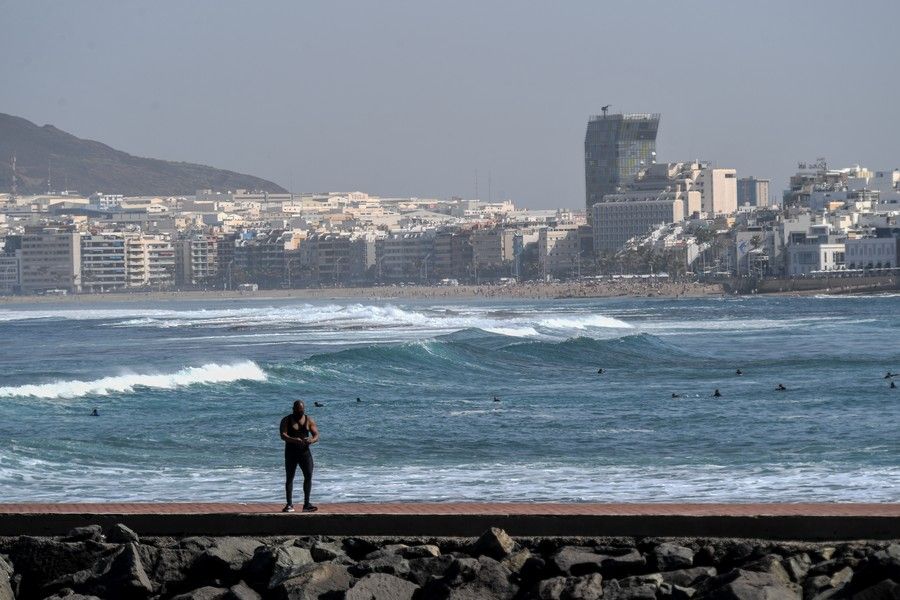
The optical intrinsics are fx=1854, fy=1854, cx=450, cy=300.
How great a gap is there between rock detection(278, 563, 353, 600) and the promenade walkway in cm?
69

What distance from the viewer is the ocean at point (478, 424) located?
14.4 m

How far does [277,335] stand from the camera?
189ft

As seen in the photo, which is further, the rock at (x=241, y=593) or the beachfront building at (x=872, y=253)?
the beachfront building at (x=872, y=253)

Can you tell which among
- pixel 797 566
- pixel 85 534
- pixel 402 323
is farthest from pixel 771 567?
pixel 402 323

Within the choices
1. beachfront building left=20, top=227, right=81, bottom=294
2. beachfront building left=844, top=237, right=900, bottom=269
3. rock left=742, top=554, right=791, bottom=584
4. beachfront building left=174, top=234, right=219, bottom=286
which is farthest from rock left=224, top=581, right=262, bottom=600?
beachfront building left=174, top=234, right=219, bottom=286

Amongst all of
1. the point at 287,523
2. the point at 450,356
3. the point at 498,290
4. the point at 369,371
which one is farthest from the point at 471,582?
the point at 498,290

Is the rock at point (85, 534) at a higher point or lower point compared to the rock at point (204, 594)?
higher

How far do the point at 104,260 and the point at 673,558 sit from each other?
18837 centimetres

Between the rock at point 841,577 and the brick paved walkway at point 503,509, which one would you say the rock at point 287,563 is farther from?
the rock at point 841,577

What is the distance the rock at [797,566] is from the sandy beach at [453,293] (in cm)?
12620

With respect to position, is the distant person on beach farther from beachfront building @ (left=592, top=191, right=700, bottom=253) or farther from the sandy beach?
beachfront building @ (left=592, top=191, right=700, bottom=253)

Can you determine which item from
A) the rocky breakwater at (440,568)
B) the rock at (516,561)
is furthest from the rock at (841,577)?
the rock at (516,561)

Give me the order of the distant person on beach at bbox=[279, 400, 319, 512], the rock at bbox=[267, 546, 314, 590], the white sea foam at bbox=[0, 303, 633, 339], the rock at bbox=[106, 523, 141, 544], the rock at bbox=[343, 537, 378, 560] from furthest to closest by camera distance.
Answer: the white sea foam at bbox=[0, 303, 633, 339]
the distant person on beach at bbox=[279, 400, 319, 512]
the rock at bbox=[106, 523, 141, 544]
the rock at bbox=[343, 537, 378, 560]
the rock at bbox=[267, 546, 314, 590]

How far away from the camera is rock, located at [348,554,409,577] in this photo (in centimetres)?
920
